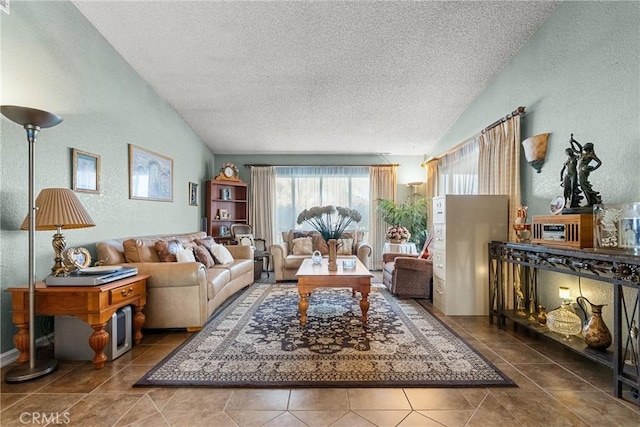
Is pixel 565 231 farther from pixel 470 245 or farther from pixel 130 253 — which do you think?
pixel 130 253

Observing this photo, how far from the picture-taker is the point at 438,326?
3.10 metres

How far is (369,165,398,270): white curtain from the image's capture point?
692cm

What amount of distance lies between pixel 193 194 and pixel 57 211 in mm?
3569

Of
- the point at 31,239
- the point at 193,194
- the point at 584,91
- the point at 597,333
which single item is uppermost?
the point at 584,91

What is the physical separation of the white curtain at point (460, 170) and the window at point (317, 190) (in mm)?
1715

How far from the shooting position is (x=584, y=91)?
2.51 m

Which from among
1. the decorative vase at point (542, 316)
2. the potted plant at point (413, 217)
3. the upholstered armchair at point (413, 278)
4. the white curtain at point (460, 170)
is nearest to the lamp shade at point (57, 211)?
the upholstered armchair at point (413, 278)

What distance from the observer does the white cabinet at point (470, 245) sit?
3.48m

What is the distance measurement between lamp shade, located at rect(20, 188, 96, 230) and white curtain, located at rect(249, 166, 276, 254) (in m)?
4.57

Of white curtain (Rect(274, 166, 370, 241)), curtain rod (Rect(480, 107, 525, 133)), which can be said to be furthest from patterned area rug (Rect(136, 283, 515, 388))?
white curtain (Rect(274, 166, 370, 241))

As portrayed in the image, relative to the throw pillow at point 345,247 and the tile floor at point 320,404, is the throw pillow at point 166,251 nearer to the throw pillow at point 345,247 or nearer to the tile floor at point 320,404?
the tile floor at point 320,404

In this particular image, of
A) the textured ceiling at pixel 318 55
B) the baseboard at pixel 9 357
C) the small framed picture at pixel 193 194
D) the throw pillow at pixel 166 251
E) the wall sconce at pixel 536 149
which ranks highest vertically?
the textured ceiling at pixel 318 55

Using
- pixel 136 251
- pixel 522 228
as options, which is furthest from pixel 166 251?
pixel 522 228

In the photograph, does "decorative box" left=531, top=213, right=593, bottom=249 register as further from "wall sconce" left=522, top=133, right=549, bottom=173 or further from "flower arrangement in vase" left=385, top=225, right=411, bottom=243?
"flower arrangement in vase" left=385, top=225, right=411, bottom=243
